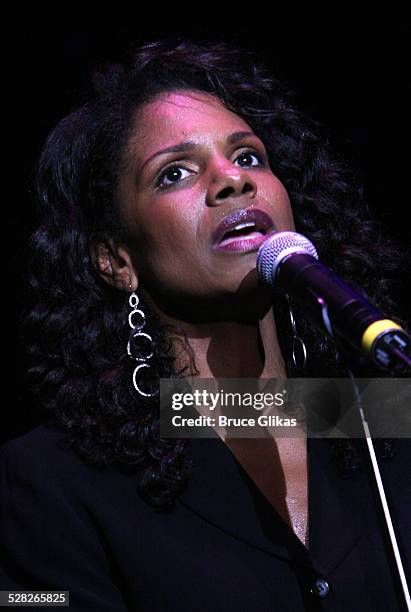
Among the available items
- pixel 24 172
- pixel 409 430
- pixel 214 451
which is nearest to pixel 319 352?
pixel 409 430

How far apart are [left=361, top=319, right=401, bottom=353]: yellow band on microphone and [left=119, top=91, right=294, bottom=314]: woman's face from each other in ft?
2.26

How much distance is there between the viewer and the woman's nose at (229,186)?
194 cm

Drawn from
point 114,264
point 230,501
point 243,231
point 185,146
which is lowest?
point 230,501

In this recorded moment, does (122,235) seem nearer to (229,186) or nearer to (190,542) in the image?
(229,186)

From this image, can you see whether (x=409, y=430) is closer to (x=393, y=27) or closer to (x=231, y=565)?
(x=231, y=565)

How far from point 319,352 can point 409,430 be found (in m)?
0.31

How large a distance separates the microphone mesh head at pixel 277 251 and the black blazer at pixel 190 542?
1.84 ft

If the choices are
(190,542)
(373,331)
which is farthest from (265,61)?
(373,331)

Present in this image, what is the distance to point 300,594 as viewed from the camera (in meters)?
1.77

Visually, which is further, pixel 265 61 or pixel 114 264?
pixel 265 61

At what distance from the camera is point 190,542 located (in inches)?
72.5

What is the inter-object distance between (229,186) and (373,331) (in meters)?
0.85

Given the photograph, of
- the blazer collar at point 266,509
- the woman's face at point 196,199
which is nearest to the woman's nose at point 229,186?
the woman's face at point 196,199

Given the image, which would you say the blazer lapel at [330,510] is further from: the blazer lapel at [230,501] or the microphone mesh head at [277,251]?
the microphone mesh head at [277,251]
